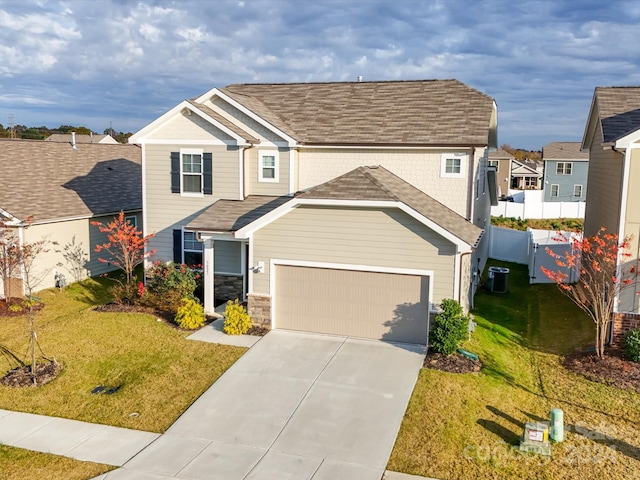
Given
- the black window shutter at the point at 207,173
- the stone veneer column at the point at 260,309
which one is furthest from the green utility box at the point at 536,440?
the black window shutter at the point at 207,173

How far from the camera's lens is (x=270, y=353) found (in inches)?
567

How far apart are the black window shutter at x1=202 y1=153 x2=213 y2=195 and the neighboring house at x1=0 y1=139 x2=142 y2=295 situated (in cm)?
621

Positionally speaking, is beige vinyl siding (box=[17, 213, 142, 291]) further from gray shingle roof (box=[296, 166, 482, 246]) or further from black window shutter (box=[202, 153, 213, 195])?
gray shingle roof (box=[296, 166, 482, 246])

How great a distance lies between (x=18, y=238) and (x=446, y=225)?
14635 millimetres

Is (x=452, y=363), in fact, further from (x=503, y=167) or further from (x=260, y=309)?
(x=503, y=167)

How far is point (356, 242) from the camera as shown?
15.1 metres

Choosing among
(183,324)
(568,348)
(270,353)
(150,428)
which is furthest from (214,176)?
(568,348)

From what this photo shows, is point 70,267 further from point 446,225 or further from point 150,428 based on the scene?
point 446,225

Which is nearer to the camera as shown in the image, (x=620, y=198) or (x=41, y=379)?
(x=41, y=379)

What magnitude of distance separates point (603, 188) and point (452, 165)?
4.69 metres

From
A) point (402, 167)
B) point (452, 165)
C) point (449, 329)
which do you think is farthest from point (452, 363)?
point (402, 167)

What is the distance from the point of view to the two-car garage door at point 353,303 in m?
14.8

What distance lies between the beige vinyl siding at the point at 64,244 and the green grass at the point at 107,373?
9.19 feet

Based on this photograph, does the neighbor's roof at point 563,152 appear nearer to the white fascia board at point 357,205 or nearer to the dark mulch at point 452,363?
the white fascia board at point 357,205
